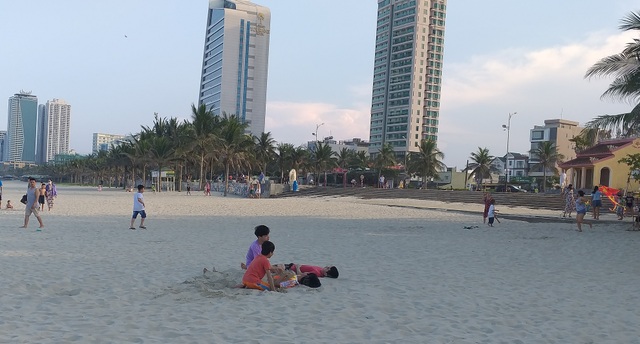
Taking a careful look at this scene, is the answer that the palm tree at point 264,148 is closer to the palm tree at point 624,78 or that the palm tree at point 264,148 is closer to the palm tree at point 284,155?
the palm tree at point 284,155

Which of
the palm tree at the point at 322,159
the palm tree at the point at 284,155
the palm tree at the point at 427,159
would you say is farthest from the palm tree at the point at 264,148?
the palm tree at the point at 427,159

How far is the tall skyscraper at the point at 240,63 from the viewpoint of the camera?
14462cm

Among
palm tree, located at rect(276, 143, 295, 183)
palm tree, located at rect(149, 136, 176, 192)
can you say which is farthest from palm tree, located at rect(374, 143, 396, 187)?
palm tree, located at rect(149, 136, 176, 192)

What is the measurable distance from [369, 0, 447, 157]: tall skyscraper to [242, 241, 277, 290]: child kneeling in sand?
4400 inches

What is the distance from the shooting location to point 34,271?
7.69 metres

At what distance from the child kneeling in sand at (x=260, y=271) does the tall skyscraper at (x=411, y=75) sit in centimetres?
11177

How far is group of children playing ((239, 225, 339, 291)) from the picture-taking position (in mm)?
6895

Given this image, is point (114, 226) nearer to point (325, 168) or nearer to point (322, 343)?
point (322, 343)

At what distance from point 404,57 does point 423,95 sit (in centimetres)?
1086

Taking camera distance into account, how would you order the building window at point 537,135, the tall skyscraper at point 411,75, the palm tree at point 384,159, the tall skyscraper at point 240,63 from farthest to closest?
the tall skyscraper at point 240,63 < the tall skyscraper at point 411,75 < the building window at point 537,135 < the palm tree at point 384,159

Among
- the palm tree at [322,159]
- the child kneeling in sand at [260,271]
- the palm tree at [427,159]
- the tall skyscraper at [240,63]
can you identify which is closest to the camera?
the child kneeling in sand at [260,271]

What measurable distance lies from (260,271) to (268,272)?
0.57 feet

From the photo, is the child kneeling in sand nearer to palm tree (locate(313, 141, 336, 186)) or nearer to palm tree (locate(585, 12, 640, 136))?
palm tree (locate(585, 12, 640, 136))

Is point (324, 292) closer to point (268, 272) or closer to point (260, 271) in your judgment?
point (268, 272)
